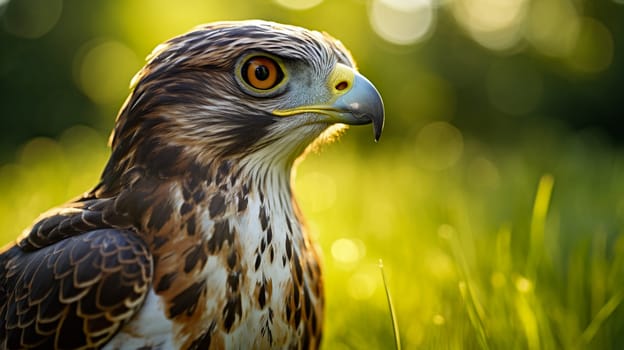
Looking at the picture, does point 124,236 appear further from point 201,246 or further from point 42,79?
point 42,79

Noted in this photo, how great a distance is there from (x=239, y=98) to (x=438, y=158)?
20.5 ft

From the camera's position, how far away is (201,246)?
2369 millimetres

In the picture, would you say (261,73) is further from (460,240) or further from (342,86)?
(460,240)

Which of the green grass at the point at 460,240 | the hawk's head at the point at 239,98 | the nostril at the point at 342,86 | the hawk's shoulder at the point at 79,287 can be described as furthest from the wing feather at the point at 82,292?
the green grass at the point at 460,240

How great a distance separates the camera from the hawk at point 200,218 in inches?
90.4

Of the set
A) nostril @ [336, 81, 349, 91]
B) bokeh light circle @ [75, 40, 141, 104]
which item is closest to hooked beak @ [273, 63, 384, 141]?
nostril @ [336, 81, 349, 91]

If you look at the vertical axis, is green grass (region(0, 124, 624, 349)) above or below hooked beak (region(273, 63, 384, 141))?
below

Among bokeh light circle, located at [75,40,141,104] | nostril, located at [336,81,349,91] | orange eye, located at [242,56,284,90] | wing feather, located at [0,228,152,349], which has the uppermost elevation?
orange eye, located at [242,56,284,90]

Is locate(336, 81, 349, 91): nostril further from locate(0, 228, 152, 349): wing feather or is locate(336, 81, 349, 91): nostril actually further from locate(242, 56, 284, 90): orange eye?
locate(0, 228, 152, 349): wing feather

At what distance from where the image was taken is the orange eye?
2.55 m

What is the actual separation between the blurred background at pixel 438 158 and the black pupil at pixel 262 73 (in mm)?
1031

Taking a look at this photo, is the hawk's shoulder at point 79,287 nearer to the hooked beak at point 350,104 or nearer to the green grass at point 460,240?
the hooked beak at point 350,104

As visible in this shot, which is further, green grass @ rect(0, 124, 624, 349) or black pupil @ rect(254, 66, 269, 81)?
green grass @ rect(0, 124, 624, 349)

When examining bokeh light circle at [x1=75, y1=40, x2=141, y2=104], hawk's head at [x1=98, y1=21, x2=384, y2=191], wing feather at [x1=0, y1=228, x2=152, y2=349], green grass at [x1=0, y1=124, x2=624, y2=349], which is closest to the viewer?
wing feather at [x1=0, y1=228, x2=152, y2=349]
